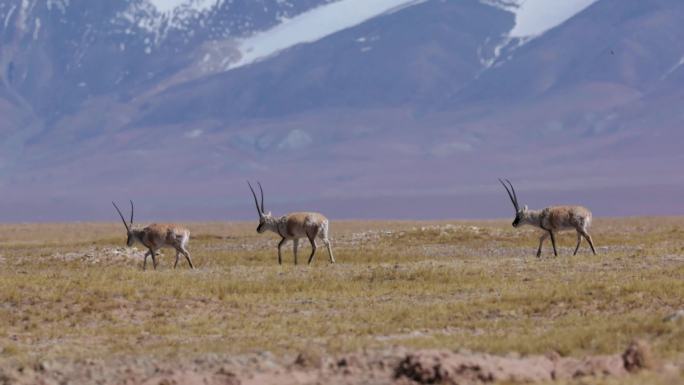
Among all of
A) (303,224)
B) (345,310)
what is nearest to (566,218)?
(303,224)

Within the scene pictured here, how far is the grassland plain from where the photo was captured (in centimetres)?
2312

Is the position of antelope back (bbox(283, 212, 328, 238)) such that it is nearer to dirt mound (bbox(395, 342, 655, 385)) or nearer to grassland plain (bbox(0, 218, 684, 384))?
grassland plain (bbox(0, 218, 684, 384))

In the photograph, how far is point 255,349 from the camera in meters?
23.1

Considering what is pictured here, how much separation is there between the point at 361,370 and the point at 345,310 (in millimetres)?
7149

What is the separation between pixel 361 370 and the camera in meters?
21.2

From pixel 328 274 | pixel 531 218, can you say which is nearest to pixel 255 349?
pixel 328 274

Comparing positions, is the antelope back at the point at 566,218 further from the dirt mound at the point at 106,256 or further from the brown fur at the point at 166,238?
the dirt mound at the point at 106,256

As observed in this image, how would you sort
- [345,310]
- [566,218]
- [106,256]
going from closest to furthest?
1. [345,310]
2. [566,218]
3. [106,256]

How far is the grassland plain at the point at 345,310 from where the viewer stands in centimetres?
2312

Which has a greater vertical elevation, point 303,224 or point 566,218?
point 566,218

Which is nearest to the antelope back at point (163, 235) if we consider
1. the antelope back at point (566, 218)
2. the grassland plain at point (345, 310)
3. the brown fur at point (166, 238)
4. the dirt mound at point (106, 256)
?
the brown fur at point (166, 238)

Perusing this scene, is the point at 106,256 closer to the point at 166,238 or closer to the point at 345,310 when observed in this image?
the point at 166,238

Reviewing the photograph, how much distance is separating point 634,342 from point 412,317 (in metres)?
6.01

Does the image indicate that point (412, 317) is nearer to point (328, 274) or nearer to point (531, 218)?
point (328, 274)
